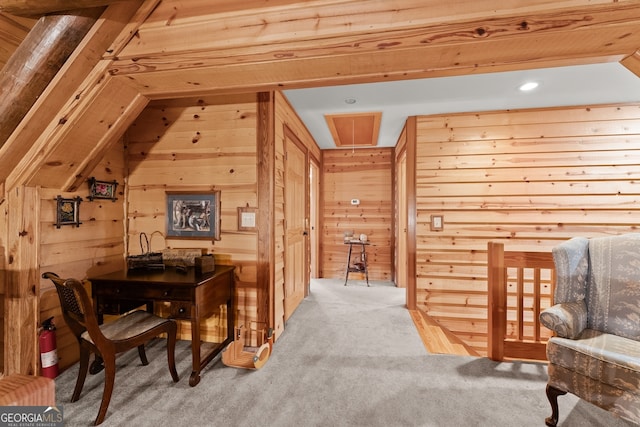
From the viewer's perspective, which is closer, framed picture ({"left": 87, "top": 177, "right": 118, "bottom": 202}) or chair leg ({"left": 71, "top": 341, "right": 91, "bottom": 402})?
chair leg ({"left": 71, "top": 341, "right": 91, "bottom": 402})

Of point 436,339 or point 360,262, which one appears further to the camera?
point 360,262

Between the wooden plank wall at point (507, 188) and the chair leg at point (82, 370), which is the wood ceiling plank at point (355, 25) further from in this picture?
the wooden plank wall at point (507, 188)

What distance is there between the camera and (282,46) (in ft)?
4.62

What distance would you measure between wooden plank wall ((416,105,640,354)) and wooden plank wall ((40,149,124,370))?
3253 millimetres

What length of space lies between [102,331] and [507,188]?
408 cm

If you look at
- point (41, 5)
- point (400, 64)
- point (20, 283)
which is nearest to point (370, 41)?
point (400, 64)

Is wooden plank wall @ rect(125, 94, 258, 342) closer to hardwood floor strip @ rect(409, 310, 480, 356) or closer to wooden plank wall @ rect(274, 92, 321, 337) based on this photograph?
wooden plank wall @ rect(274, 92, 321, 337)

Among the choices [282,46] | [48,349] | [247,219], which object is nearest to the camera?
[282,46]

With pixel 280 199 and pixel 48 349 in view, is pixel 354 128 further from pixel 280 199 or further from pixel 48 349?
Answer: pixel 48 349

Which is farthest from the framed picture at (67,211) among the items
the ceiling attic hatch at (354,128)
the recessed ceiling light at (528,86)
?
the recessed ceiling light at (528,86)

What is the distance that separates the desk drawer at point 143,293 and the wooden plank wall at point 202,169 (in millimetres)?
628

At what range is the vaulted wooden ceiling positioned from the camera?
1237mm

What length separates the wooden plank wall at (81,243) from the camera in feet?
6.46

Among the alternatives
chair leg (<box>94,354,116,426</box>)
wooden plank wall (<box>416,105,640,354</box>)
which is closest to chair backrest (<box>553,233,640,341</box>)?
wooden plank wall (<box>416,105,640,354</box>)
